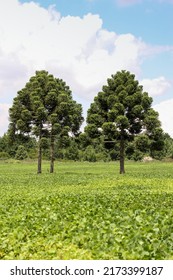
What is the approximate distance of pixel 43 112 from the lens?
58.1 m

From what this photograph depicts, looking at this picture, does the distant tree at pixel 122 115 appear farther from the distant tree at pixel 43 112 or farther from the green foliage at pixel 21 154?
the green foliage at pixel 21 154

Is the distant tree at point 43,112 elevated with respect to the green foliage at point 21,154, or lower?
elevated

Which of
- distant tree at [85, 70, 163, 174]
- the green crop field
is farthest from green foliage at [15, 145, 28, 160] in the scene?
the green crop field

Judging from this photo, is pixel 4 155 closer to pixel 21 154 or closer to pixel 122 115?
pixel 21 154

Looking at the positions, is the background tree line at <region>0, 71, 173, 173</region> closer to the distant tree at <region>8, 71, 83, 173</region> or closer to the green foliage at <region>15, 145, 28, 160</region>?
the distant tree at <region>8, 71, 83, 173</region>

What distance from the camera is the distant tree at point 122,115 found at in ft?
179

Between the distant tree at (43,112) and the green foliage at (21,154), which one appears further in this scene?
the green foliage at (21,154)

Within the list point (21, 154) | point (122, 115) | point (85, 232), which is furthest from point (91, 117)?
point (21, 154)

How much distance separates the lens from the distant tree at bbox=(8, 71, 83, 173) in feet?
193

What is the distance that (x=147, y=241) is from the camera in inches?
492

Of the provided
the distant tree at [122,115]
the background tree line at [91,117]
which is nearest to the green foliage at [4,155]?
the background tree line at [91,117]

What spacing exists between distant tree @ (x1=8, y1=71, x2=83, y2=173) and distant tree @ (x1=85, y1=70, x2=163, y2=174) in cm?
428

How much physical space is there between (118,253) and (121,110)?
43.8 m
